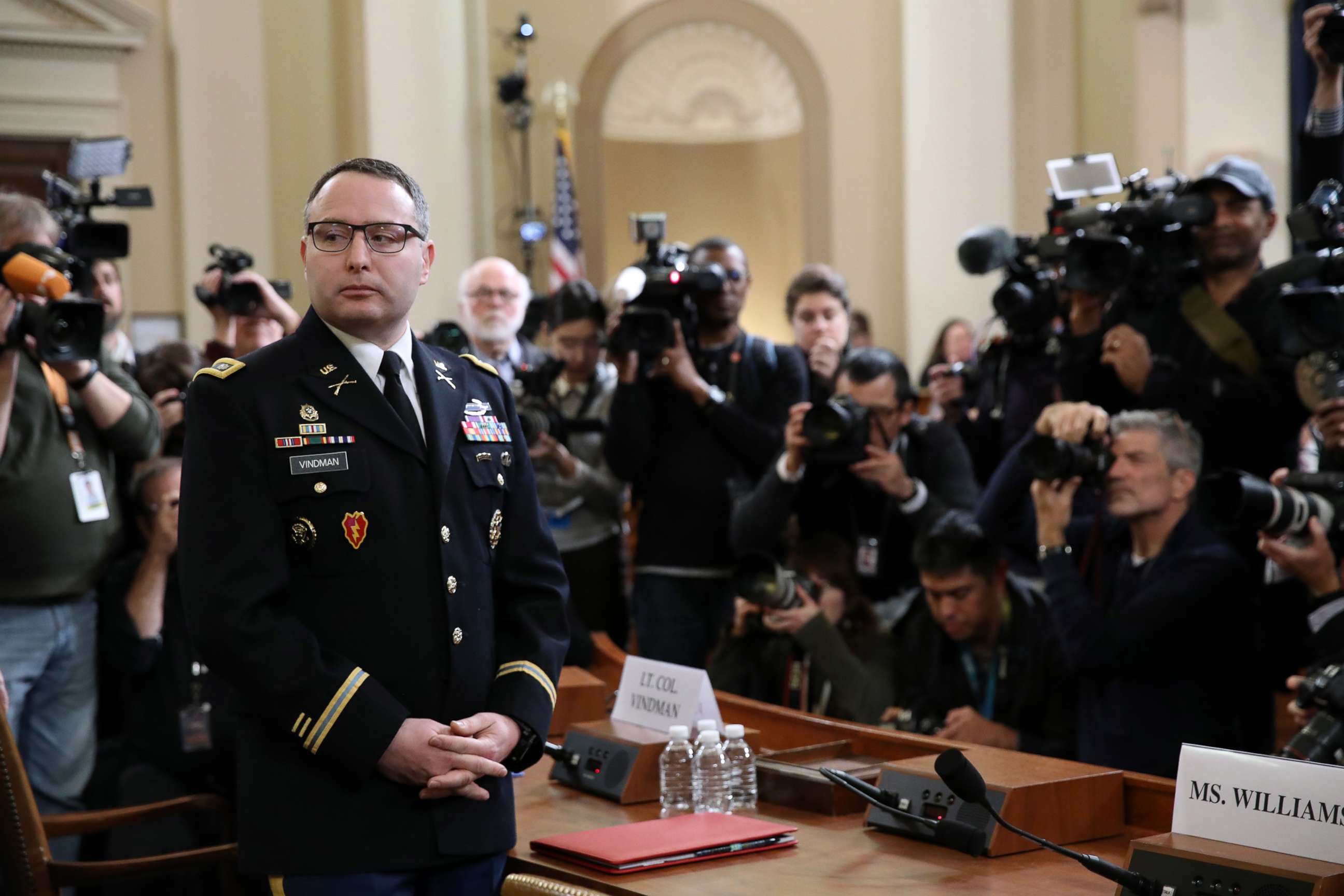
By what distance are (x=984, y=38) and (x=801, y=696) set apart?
5512mm

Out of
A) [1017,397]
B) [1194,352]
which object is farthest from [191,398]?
[1017,397]

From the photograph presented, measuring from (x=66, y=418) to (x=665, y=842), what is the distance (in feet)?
5.87

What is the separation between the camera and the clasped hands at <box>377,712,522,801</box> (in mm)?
1582

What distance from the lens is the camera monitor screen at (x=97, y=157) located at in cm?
360

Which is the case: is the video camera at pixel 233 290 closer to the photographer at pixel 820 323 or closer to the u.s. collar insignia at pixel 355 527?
the photographer at pixel 820 323

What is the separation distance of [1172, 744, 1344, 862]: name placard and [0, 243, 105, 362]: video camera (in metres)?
2.22

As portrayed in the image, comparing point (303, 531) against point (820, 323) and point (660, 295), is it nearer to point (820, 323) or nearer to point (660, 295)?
point (660, 295)

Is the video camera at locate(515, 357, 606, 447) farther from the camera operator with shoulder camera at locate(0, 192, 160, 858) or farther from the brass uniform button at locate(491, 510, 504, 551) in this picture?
the brass uniform button at locate(491, 510, 504, 551)

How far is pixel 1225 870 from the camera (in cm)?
155

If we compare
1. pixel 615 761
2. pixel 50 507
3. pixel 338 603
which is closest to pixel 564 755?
pixel 615 761

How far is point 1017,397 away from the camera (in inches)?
147

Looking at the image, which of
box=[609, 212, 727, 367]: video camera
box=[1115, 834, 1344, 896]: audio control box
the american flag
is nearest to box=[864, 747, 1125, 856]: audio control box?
box=[1115, 834, 1344, 896]: audio control box

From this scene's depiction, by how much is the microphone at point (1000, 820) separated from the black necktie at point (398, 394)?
0.69 m

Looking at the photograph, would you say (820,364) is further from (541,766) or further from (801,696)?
(541,766)
